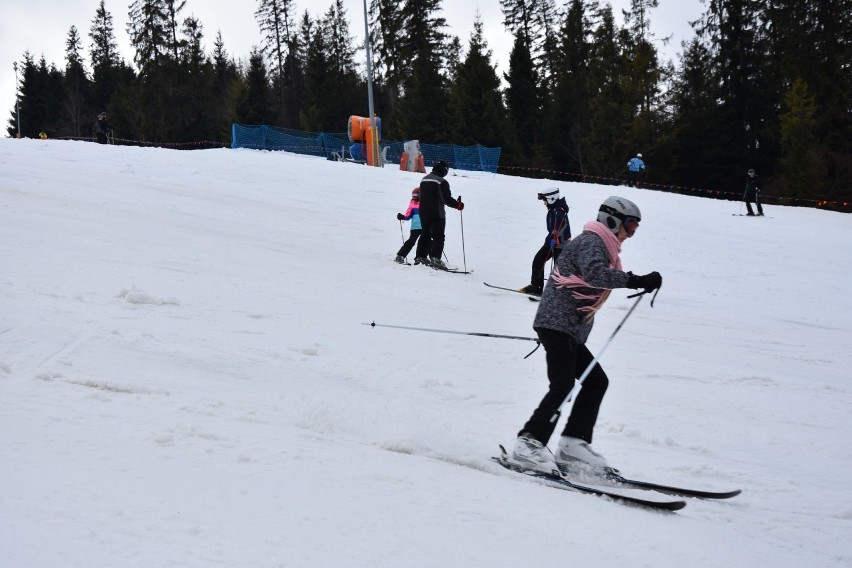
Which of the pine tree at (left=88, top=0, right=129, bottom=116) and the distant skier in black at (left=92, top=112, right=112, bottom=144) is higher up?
the pine tree at (left=88, top=0, right=129, bottom=116)

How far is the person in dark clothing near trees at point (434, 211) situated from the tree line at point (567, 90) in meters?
24.4

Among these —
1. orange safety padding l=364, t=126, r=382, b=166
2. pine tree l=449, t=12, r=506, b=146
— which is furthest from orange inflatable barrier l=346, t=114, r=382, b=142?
pine tree l=449, t=12, r=506, b=146

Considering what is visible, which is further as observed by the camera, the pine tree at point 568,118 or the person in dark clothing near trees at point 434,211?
the pine tree at point 568,118

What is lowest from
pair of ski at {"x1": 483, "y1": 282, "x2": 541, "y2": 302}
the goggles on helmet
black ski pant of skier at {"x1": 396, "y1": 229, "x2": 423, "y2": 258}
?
pair of ski at {"x1": 483, "y1": 282, "x2": 541, "y2": 302}

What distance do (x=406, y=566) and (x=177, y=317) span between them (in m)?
4.44

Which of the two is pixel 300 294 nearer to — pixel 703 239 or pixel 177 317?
pixel 177 317

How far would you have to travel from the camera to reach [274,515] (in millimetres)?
3303

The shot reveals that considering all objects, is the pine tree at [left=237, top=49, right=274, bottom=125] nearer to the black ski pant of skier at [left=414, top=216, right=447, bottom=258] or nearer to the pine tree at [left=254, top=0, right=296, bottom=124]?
the pine tree at [left=254, top=0, right=296, bottom=124]

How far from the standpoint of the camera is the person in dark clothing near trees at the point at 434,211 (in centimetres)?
1193

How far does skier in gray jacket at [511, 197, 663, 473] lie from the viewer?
175 inches

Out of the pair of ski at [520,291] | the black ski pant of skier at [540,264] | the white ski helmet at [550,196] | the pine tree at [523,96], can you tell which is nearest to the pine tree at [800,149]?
the pine tree at [523,96]

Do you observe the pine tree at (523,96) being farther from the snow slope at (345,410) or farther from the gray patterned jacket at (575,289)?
the gray patterned jacket at (575,289)

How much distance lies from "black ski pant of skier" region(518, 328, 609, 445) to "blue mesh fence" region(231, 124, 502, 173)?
26765 mm

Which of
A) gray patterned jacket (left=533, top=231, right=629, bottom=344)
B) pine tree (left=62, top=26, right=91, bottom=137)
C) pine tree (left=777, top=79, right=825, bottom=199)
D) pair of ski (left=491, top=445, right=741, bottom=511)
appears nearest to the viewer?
pair of ski (left=491, top=445, right=741, bottom=511)
